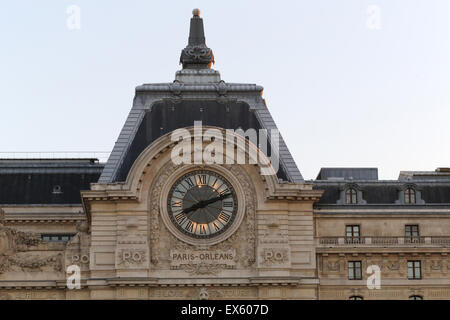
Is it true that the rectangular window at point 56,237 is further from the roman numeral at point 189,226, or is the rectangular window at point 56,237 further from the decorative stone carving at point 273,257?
the decorative stone carving at point 273,257

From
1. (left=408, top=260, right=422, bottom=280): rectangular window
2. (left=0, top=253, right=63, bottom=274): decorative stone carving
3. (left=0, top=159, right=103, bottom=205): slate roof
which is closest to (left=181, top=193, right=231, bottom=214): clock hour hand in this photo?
(left=0, top=253, right=63, bottom=274): decorative stone carving

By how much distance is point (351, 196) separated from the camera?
9106 centimetres

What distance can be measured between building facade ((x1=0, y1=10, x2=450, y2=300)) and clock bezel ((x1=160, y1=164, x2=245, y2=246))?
7 cm

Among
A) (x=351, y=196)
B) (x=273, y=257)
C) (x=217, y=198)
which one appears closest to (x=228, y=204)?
(x=217, y=198)

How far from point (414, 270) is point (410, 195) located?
6.18m

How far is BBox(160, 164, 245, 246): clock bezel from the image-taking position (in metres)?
86.3

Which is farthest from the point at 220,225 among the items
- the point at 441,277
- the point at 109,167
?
the point at 441,277

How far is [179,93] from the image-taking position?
92188mm

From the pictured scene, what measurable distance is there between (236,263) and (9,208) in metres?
23.3

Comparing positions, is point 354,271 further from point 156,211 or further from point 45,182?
point 45,182

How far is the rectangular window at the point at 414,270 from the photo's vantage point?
87938 mm

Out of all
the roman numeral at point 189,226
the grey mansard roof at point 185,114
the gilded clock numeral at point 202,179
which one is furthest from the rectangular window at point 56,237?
the gilded clock numeral at point 202,179

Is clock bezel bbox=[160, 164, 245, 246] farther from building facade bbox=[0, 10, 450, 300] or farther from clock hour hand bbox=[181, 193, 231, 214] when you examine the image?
clock hour hand bbox=[181, 193, 231, 214]
